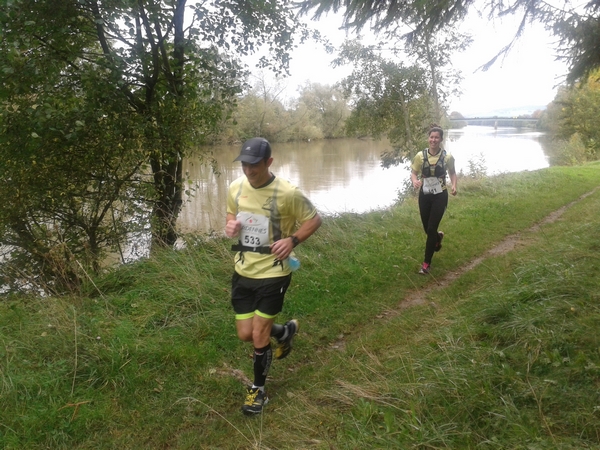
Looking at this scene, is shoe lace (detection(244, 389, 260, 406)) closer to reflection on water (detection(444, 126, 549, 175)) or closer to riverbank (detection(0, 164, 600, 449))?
riverbank (detection(0, 164, 600, 449))

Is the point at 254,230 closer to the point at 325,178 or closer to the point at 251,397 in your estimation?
the point at 251,397

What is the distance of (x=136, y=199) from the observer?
7.57m

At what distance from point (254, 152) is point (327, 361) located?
203 centimetres

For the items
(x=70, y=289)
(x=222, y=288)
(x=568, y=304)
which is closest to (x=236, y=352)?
(x=222, y=288)

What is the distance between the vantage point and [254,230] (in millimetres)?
3191

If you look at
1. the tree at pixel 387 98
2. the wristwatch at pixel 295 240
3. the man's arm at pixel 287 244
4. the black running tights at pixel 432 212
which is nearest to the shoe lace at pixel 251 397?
the man's arm at pixel 287 244

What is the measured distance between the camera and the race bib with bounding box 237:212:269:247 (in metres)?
Result: 3.17

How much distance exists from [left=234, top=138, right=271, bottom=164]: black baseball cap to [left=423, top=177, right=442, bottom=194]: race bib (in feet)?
11.5

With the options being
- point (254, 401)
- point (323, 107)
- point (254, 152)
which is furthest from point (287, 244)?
point (323, 107)

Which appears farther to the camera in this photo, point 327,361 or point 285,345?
point 327,361

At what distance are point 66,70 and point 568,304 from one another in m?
7.69

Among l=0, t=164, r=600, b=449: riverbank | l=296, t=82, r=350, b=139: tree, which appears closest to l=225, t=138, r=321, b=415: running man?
l=0, t=164, r=600, b=449: riverbank

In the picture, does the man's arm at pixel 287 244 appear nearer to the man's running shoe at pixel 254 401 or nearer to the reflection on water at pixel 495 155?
the man's running shoe at pixel 254 401

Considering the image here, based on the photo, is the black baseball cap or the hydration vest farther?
the hydration vest
